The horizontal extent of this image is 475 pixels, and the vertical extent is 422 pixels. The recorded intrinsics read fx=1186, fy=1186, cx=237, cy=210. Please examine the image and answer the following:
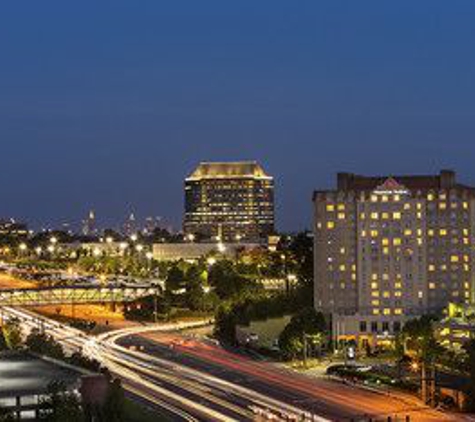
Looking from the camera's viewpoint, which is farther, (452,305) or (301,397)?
(452,305)

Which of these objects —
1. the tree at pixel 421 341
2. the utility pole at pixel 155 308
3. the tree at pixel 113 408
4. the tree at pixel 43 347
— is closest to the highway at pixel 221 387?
the tree at pixel 43 347

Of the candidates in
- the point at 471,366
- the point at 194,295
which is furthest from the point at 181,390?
the point at 194,295

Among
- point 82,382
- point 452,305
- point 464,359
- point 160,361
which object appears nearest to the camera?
point 82,382

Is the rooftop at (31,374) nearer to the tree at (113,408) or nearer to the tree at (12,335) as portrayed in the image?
the tree at (113,408)

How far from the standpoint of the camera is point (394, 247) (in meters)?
90.0

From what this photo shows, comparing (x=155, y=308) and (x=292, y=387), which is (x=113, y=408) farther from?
(x=155, y=308)

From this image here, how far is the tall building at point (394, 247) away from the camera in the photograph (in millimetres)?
89500

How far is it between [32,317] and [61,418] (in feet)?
189

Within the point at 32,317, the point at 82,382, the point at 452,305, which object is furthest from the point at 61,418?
the point at 32,317

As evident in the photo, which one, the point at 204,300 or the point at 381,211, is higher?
the point at 381,211

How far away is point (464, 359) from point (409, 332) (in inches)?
282

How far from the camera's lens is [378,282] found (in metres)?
89.4

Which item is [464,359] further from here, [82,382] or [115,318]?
[115,318]

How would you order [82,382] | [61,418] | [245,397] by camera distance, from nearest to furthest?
1. [61,418]
2. [82,382]
3. [245,397]
